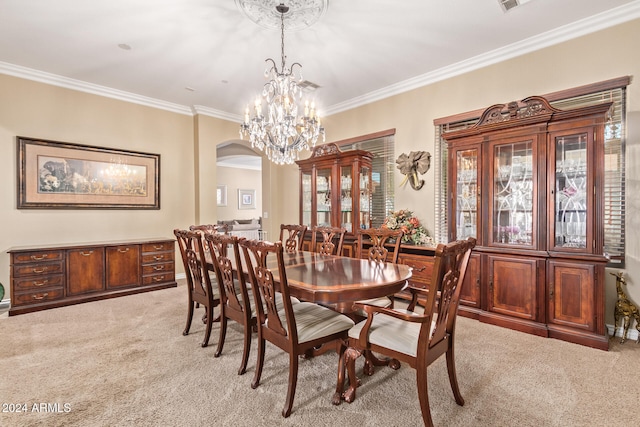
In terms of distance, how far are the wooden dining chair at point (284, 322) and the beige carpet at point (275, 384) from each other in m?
0.26

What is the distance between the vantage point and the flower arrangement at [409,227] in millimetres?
4047

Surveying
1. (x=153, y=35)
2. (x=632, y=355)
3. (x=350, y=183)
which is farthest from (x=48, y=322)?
(x=632, y=355)

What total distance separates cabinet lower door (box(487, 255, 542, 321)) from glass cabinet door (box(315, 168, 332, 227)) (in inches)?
97.0

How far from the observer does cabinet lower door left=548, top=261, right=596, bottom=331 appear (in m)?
2.77

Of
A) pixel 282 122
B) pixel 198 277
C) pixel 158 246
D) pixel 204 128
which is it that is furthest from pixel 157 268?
pixel 282 122

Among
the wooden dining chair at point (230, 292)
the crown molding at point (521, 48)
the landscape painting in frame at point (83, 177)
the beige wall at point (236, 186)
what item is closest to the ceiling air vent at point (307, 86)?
the crown molding at point (521, 48)

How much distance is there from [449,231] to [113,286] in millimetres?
4658

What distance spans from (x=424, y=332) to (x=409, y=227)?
254cm

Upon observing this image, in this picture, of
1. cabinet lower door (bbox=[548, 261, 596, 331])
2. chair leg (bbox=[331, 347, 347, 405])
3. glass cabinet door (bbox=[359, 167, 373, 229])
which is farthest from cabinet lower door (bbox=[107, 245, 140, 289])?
cabinet lower door (bbox=[548, 261, 596, 331])

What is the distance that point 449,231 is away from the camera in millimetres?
3752

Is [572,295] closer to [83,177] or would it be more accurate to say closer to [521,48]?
[521,48]

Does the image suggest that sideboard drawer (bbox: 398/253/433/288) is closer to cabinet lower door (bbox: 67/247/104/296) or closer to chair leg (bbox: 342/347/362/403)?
chair leg (bbox: 342/347/362/403)

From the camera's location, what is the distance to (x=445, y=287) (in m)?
1.72

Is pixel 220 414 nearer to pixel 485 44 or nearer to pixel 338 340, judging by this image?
pixel 338 340
